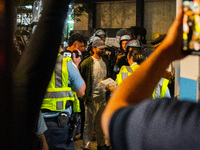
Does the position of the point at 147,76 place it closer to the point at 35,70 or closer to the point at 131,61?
the point at 35,70

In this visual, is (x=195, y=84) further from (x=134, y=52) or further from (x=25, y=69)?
(x=134, y=52)

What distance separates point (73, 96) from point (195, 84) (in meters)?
1.88

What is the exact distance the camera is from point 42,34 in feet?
3.34

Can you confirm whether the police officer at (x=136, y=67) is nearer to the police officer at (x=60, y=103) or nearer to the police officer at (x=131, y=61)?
the police officer at (x=131, y=61)

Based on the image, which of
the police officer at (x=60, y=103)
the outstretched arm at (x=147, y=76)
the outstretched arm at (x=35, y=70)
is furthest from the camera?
the police officer at (x=60, y=103)

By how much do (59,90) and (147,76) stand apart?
2820 mm

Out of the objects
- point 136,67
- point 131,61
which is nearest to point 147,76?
point 136,67

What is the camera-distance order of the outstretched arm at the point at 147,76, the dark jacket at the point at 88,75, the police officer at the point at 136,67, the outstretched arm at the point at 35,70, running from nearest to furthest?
1. the outstretched arm at the point at 35,70
2. the outstretched arm at the point at 147,76
3. the police officer at the point at 136,67
4. the dark jacket at the point at 88,75

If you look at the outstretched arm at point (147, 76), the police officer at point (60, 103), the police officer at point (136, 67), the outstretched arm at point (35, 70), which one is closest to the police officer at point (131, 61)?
the police officer at point (136, 67)

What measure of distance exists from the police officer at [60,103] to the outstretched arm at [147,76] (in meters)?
2.64

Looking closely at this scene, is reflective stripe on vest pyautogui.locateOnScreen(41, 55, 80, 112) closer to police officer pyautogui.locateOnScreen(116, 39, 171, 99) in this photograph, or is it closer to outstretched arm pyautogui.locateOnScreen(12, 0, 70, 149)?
police officer pyautogui.locateOnScreen(116, 39, 171, 99)

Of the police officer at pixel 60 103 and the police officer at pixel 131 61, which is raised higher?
the police officer at pixel 131 61

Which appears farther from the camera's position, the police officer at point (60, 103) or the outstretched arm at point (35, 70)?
the police officer at point (60, 103)

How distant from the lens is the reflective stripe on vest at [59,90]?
384 centimetres
